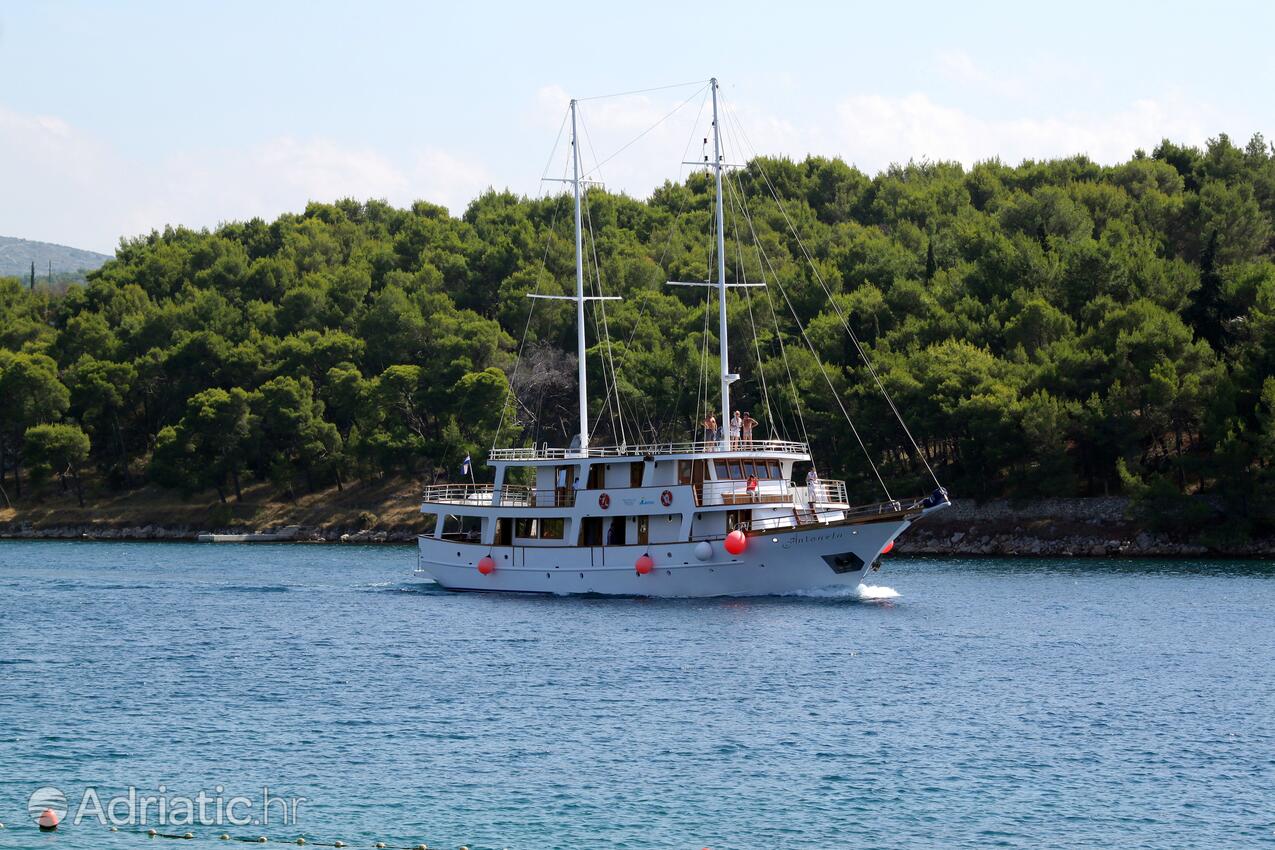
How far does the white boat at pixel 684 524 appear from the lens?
167 ft

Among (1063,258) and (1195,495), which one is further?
(1063,258)

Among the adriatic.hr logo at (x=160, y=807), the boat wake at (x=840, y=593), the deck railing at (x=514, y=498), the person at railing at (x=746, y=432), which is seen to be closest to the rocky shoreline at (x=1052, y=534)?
the boat wake at (x=840, y=593)

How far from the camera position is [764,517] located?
5166 centimetres

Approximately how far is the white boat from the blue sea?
4.47 ft

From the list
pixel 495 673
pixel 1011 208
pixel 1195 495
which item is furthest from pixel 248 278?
pixel 495 673

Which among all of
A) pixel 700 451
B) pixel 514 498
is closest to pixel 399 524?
pixel 514 498

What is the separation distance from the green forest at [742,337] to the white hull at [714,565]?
13426 mm

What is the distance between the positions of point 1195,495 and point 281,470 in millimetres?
61086

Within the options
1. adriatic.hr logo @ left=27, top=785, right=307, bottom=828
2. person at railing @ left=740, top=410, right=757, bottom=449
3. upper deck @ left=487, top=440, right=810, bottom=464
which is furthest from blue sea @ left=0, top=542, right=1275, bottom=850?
person at railing @ left=740, top=410, right=757, bottom=449

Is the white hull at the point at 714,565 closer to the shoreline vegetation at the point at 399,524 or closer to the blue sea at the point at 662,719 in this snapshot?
the blue sea at the point at 662,719

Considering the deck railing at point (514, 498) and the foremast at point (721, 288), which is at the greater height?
the foremast at point (721, 288)

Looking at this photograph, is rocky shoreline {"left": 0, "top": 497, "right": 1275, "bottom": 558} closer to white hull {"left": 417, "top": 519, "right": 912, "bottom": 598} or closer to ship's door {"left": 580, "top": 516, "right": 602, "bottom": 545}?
white hull {"left": 417, "top": 519, "right": 912, "bottom": 598}

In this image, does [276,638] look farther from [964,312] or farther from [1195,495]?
[964,312]

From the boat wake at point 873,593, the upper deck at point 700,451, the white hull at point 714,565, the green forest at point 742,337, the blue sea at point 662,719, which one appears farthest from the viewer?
the green forest at point 742,337
